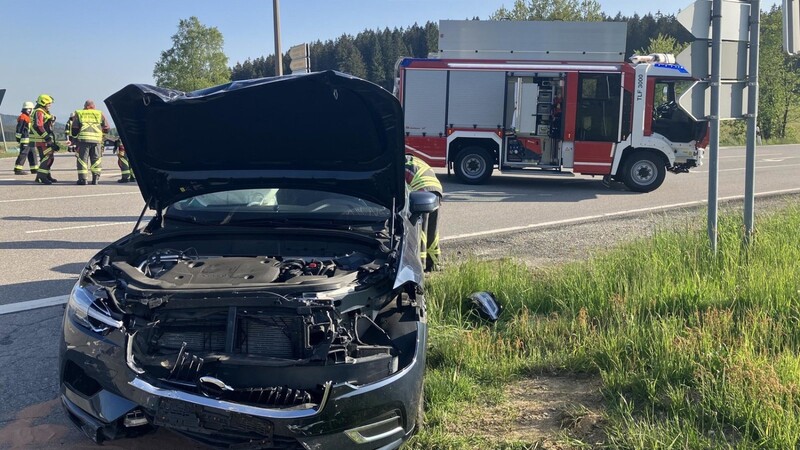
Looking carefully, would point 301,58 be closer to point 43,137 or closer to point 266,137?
point 43,137

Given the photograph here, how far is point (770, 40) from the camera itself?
3847 cm

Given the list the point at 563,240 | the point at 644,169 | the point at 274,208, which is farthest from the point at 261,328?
the point at 644,169

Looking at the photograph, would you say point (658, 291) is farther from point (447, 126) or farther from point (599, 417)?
point (447, 126)

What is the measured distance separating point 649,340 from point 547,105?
10.3 metres

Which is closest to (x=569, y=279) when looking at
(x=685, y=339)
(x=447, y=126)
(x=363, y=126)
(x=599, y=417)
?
(x=685, y=339)

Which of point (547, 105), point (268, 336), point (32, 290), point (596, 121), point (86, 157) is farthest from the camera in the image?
point (86, 157)

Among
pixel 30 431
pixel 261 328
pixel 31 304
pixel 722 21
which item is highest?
pixel 722 21

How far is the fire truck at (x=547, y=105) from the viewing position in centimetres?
1300

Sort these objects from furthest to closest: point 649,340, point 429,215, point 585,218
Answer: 1. point 585,218
2. point 429,215
3. point 649,340

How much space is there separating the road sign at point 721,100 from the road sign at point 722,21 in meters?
0.40

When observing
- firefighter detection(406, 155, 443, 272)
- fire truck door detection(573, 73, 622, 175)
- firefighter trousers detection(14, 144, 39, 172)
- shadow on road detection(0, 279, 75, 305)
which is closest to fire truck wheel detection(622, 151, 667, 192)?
fire truck door detection(573, 73, 622, 175)

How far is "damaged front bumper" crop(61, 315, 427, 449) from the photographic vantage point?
2.51 meters

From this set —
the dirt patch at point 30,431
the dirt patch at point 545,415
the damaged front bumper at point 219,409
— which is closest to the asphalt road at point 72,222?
the dirt patch at point 30,431

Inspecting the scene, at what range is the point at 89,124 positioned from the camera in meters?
13.7
